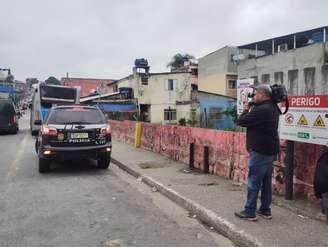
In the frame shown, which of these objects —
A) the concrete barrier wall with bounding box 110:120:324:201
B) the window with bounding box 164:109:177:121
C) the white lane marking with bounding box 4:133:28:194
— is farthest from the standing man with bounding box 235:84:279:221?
the window with bounding box 164:109:177:121

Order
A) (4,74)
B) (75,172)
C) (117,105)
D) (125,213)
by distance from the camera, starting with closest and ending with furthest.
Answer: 1. (125,213)
2. (75,172)
3. (117,105)
4. (4,74)

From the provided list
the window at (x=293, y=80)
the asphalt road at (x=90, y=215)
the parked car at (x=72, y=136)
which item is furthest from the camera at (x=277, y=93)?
the window at (x=293, y=80)

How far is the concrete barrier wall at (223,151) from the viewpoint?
6.37 metres

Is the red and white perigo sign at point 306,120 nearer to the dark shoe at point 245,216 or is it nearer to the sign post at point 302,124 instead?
the sign post at point 302,124

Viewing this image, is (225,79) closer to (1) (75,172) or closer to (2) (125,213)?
(1) (75,172)

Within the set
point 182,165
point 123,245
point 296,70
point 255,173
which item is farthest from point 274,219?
point 296,70

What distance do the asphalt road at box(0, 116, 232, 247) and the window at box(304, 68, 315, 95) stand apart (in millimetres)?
30115

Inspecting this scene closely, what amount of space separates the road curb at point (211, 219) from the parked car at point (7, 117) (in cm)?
1942

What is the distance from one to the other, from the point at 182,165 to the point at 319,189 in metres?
6.25

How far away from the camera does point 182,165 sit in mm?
10898

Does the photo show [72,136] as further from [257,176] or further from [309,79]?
[309,79]

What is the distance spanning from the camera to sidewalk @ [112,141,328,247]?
16.0 feet

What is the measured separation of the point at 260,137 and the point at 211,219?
142cm

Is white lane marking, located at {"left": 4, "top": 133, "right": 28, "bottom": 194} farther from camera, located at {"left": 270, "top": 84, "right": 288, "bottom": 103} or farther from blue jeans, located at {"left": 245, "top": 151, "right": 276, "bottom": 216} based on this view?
camera, located at {"left": 270, "top": 84, "right": 288, "bottom": 103}
